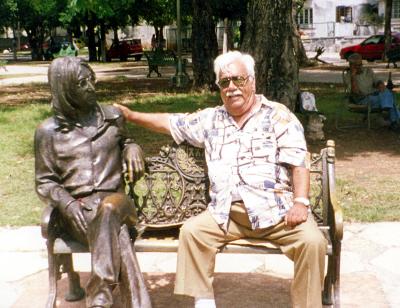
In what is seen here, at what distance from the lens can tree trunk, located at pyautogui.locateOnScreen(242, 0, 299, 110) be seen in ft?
34.1

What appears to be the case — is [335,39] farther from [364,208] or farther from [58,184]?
[58,184]

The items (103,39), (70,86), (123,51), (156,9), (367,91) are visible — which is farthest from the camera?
(123,51)

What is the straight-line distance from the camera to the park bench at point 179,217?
401 cm

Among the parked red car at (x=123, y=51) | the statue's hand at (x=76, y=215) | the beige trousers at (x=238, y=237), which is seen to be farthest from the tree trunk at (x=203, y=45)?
the parked red car at (x=123, y=51)

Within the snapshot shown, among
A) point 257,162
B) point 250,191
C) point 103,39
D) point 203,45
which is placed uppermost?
point 103,39

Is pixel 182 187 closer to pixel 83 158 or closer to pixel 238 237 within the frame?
pixel 238 237

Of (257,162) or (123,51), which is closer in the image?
(257,162)

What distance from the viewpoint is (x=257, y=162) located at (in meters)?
4.08

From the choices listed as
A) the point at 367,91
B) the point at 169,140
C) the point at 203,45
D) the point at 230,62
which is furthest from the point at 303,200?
the point at 203,45

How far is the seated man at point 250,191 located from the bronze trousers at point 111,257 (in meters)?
0.28

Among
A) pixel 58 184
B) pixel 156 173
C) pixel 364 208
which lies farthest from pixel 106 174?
pixel 364 208

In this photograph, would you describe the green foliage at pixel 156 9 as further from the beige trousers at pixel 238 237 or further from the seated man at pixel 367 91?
the beige trousers at pixel 238 237

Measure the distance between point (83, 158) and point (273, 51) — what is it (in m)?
6.80

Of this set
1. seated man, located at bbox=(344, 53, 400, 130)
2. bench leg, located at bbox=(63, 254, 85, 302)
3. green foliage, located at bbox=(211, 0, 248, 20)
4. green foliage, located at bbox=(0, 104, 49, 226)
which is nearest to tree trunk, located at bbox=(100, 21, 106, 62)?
green foliage, located at bbox=(211, 0, 248, 20)
